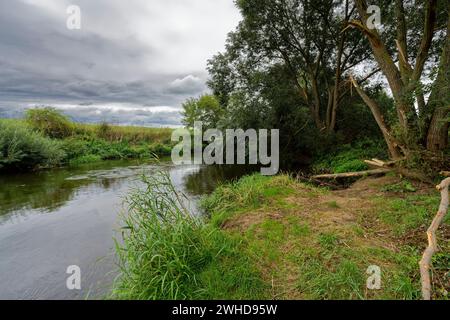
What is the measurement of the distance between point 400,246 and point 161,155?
18.5 meters

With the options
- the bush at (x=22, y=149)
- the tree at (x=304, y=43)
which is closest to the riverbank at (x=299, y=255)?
the tree at (x=304, y=43)

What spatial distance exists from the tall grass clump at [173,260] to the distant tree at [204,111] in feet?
44.0

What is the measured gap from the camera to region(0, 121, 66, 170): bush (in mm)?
9789

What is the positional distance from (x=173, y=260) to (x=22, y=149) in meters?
12.1

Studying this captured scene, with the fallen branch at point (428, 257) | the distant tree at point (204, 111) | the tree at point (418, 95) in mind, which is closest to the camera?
the fallen branch at point (428, 257)

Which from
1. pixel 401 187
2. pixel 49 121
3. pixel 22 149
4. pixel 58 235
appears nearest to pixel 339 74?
pixel 401 187

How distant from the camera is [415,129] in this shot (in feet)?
17.7

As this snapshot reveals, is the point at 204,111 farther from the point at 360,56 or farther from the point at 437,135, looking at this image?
the point at 437,135

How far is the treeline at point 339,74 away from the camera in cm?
530

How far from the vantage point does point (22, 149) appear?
34.4 feet

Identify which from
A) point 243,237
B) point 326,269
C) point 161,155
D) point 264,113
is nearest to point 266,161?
point 264,113

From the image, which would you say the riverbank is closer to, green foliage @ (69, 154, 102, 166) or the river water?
the river water

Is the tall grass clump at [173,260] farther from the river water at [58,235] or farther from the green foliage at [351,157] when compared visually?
the green foliage at [351,157]

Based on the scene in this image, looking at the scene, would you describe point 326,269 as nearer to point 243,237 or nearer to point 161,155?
point 243,237
